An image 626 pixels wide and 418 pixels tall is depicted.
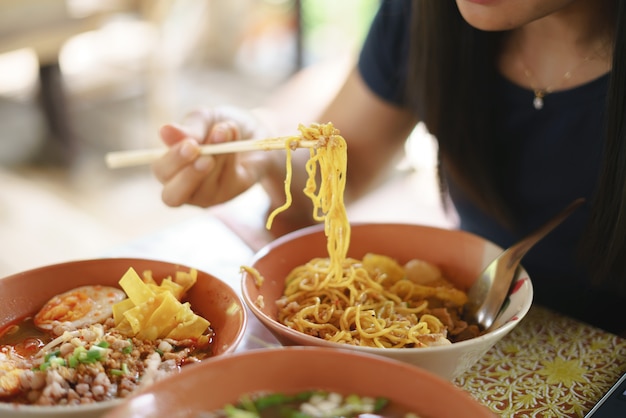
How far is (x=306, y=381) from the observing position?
84 centimetres

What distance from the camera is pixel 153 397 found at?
77 cm

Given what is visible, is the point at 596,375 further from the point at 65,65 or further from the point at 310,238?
the point at 65,65

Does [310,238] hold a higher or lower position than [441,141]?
lower

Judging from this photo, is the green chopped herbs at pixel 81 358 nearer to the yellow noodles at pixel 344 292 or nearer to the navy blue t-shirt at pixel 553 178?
the yellow noodles at pixel 344 292

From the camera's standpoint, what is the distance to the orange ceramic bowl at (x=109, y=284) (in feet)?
3.46

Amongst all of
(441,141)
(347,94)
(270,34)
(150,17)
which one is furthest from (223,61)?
(441,141)

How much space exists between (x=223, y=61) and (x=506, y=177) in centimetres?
429

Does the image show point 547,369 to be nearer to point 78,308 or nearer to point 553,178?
point 553,178

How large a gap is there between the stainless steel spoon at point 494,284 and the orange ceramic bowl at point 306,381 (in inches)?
15.7

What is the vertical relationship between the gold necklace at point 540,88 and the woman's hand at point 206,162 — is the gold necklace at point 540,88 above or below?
above

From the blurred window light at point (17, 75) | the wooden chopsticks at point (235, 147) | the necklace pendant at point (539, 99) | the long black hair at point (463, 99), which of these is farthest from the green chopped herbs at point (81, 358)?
the blurred window light at point (17, 75)

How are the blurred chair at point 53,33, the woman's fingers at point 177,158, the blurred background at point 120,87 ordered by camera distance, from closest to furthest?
the woman's fingers at point 177,158
the blurred background at point 120,87
the blurred chair at point 53,33

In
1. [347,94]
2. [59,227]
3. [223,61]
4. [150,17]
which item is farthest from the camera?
[223,61]

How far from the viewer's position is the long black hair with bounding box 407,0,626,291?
1412 millimetres
